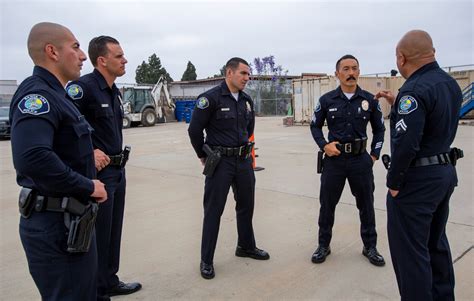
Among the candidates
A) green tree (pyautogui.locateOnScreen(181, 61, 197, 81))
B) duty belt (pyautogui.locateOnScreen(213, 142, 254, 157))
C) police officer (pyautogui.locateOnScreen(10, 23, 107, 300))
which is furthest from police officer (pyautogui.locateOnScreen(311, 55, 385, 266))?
green tree (pyautogui.locateOnScreen(181, 61, 197, 81))

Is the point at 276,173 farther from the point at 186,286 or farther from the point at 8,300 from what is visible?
the point at 8,300

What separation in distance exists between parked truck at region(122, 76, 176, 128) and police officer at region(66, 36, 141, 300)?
19101mm

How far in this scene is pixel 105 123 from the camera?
9.07 ft

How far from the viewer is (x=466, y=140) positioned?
10812mm

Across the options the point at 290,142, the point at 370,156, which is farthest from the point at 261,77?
the point at 370,156

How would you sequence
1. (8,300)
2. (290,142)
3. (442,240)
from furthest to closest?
(290,142) < (8,300) < (442,240)

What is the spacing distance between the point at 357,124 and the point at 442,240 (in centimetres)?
129

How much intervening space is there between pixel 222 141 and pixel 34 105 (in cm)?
189

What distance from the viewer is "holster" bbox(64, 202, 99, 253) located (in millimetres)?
1767

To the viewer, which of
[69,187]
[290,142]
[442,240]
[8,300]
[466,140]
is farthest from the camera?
[290,142]

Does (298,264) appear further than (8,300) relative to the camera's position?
Yes

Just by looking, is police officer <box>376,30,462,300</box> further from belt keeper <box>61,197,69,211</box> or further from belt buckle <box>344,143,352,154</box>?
belt keeper <box>61,197,69,211</box>

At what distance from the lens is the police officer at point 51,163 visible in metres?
1.66

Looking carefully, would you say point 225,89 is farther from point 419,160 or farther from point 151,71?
point 151,71
